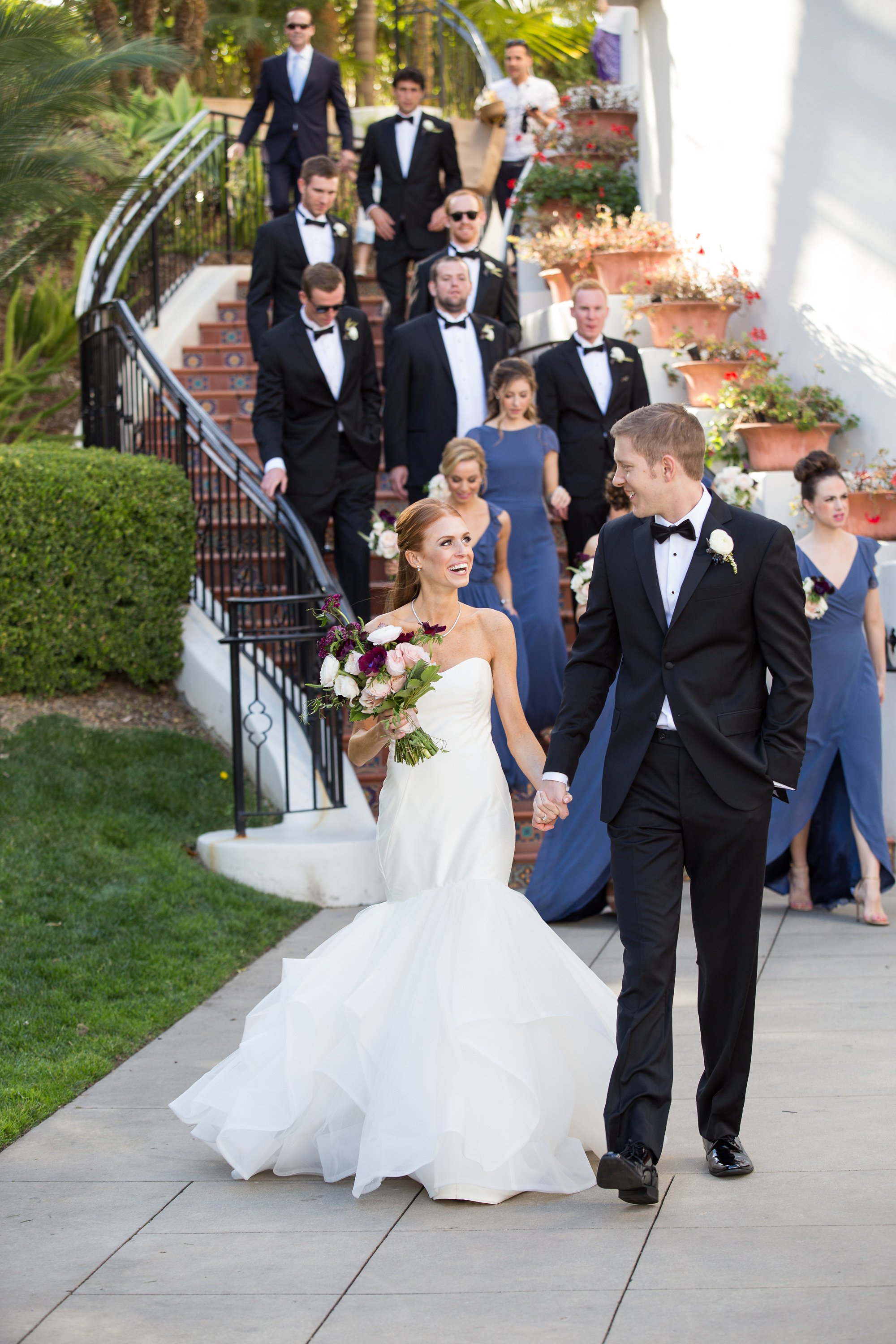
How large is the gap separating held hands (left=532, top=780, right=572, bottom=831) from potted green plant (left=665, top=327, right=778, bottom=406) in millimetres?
7061

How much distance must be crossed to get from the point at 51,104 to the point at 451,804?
731 centimetres

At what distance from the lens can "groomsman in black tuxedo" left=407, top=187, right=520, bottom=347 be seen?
31.9 feet

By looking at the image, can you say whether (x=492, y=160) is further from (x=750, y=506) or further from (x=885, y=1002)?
(x=885, y=1002)

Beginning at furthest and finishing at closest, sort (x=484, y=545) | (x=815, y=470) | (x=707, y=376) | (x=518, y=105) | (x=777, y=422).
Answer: (x=518, y=105)
(x=707, y=376)
(x=777, y=422)
(x=484, y=545)
(x=815, y=470)

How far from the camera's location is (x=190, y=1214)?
4074mm

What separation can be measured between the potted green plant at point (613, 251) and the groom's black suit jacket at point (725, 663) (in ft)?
27.5

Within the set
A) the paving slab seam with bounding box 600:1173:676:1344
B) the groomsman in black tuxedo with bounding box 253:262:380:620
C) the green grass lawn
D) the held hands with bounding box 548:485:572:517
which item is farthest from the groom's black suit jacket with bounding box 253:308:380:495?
the paving slab seam with bounding box 600:1173:676:1344

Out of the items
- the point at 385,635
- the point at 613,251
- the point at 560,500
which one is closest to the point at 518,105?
the point at 613,251

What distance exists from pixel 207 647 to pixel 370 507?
Result: 4.43 feet

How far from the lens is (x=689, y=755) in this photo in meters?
3.97

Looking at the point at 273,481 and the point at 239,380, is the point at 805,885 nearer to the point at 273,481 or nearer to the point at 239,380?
the point at 273,481

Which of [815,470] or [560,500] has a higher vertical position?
[815,470]

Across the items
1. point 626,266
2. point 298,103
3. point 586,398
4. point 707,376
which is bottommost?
point 586,398

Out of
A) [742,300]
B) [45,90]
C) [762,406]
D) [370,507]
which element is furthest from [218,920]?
[742,300]
